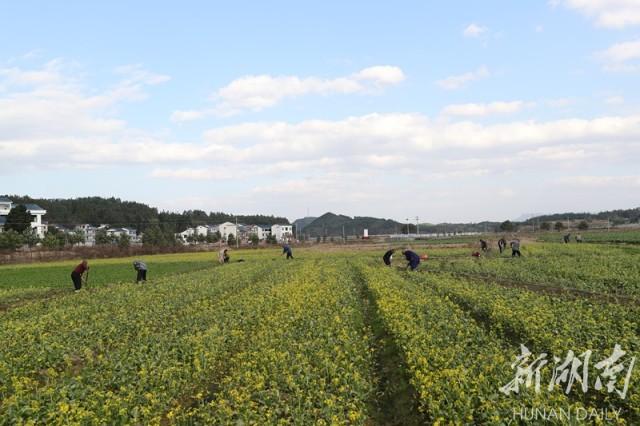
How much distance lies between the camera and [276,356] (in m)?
10.3

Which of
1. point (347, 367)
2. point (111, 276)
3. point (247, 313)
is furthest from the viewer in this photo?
point (111, 276)

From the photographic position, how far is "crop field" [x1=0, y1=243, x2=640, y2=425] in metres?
7.83

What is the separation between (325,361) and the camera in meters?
9.81

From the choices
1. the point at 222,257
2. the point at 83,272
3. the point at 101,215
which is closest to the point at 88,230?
the point at 101,215

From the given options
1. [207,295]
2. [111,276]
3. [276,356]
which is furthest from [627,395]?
[111,276]

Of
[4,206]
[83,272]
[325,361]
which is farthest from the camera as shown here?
[4,206]

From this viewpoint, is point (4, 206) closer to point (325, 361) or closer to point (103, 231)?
point (103, 231)

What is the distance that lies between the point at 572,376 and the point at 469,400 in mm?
2555

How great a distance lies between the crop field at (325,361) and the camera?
25.7ft

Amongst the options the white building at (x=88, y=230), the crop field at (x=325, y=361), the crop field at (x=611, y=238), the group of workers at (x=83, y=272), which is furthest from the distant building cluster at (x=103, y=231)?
the crop field at (x=325, y=361)

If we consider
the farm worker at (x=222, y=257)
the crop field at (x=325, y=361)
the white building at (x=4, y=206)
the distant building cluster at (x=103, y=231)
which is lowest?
the crop field at (x=325, y=361)

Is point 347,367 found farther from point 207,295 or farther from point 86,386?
point 207,295

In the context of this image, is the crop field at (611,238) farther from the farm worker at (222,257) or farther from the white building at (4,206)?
the white building at (4,206)

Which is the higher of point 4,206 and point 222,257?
point 4,206
